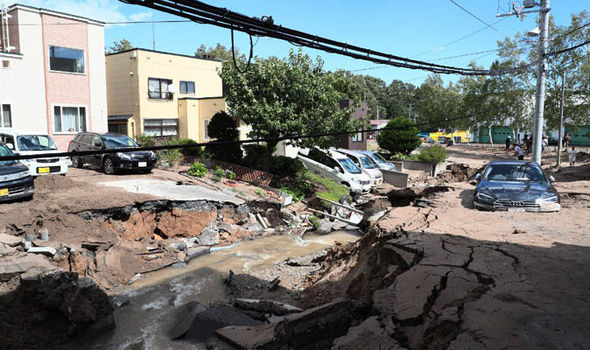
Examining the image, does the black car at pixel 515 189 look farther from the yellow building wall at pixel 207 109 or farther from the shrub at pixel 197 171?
the yellow building wall at pixel 207 109

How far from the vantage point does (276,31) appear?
664cm

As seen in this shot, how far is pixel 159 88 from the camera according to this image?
26.3m

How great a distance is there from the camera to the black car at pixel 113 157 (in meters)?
16.5

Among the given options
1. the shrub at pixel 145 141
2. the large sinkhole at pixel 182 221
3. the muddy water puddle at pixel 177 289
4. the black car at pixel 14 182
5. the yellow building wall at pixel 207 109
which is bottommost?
the muddy water puddle at pixel 177 289

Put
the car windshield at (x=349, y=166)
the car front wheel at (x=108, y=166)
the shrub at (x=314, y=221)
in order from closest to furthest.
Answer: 1. the shrub at (x=314, y=221)
2. the car front wheel at (x=108, y=166)
3. the car windshield at (x=349, y=166)

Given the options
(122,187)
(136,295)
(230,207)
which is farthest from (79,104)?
(136,295)

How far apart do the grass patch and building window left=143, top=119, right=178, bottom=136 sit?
433 inches

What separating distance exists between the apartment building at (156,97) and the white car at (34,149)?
10209mm

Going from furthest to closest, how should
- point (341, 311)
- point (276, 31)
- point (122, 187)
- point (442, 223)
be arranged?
point (122, 187)
point (442, 223)
point (276, 31)
point (341, 311)

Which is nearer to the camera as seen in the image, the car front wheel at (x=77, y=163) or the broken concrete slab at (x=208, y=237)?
the broken concrete slab at (x=208, y=237)

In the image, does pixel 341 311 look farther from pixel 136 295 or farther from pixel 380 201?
pixel 380 201

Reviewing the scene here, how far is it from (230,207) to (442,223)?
8.00 metres

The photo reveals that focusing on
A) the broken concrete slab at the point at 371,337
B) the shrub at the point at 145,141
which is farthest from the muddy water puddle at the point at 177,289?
the shrub at the point at 145,141

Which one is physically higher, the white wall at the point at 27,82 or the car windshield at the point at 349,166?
the white wall at the point at 27,82
